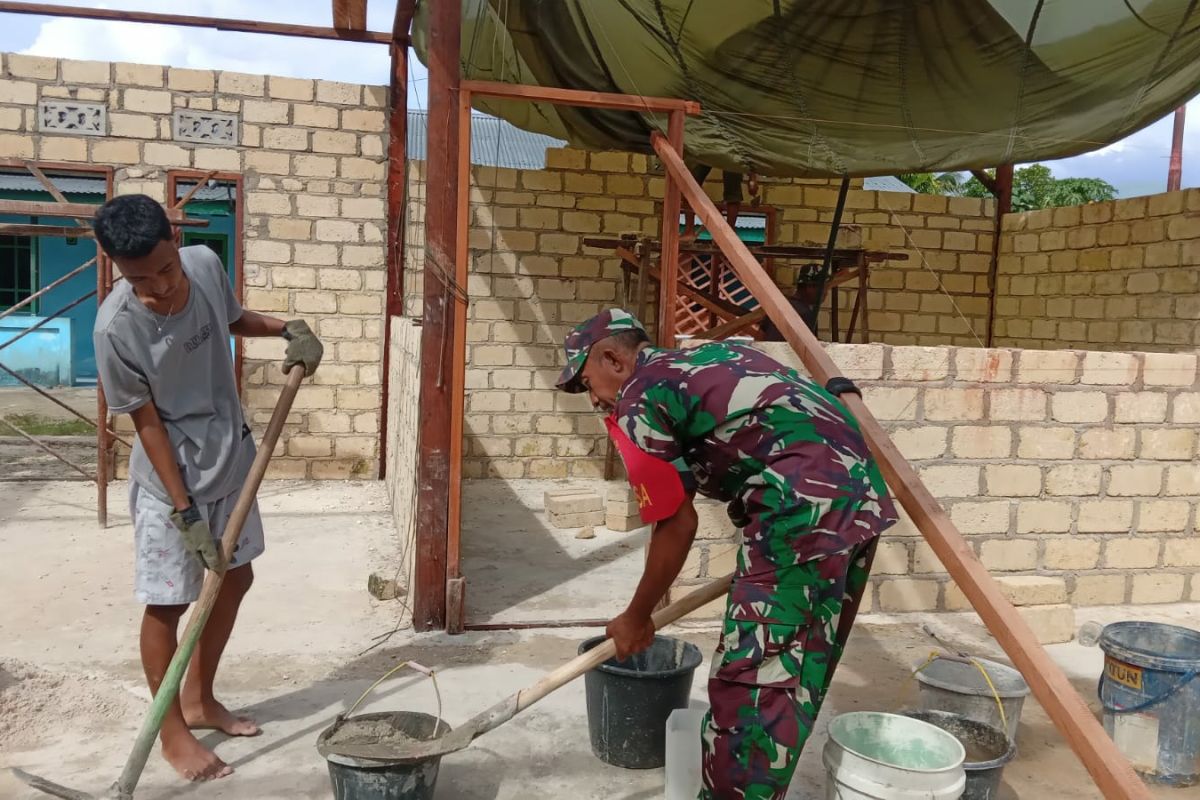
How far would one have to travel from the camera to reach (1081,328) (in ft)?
26.2

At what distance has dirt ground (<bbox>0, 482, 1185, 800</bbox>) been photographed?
289cm

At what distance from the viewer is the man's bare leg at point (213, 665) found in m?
3.04

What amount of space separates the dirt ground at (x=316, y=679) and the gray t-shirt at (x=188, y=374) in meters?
0.93

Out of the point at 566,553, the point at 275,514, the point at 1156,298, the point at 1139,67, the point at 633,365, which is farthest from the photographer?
the point at 1156,298

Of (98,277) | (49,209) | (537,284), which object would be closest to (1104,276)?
(537,284)

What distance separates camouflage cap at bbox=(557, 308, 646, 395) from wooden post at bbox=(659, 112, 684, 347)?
6.12 ft

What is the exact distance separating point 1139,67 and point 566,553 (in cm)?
418

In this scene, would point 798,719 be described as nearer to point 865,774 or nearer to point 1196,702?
point 865,774

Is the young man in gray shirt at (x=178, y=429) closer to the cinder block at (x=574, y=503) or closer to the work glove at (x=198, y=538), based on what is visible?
the work glove at (x=198, y=538)

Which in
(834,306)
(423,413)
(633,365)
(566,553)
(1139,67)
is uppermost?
(1139,67)

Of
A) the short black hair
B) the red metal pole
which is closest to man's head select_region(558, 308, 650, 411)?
the short black hair

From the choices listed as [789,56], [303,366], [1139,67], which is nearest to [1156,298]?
[1139,67]

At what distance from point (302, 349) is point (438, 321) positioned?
107 centimetres

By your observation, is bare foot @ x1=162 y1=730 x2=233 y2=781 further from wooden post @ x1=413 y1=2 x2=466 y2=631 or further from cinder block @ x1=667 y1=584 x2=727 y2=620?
cinder block @ x1=667 y1=584 x2=727 y2=620
